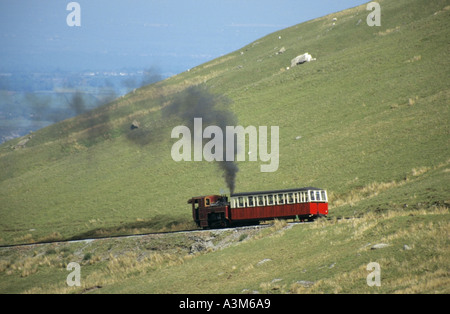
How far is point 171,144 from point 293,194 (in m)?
44.4

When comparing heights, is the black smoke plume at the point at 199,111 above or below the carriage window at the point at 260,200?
above

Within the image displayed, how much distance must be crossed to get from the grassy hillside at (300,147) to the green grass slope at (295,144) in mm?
250

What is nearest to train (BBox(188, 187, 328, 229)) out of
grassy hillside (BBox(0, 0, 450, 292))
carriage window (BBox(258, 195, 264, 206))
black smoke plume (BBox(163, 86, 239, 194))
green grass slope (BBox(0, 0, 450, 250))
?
carriage window (BBox(258, 195, 264, 206))

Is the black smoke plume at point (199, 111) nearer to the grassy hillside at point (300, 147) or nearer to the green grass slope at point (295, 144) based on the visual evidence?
the grassy hillside at point (300, 147)

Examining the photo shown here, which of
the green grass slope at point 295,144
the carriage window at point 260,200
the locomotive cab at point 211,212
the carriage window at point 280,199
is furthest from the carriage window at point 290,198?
the locomotive cab at point 211,212

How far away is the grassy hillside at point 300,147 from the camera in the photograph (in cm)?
4900

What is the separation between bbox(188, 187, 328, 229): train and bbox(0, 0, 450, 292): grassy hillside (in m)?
3.03

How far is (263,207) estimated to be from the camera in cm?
4166

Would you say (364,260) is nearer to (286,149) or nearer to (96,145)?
(286,149)

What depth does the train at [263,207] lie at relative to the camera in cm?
4047

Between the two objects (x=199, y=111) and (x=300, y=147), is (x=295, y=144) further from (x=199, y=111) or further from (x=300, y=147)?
(x=199, y=111)

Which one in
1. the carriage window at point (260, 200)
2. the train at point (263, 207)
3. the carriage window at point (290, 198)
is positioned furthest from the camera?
the carriage window at point (260, 200)

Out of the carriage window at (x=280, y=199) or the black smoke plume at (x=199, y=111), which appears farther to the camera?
the black smoke plume at (x=199, y=111)

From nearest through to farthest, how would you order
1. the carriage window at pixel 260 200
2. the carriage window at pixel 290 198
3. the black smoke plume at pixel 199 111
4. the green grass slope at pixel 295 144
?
1. the carriage window at pixel 290 198
2. the carriage window at pixel 260 200
3. the green grass slope at pixel 295 144
4. the black smoke plume at pixel 199 111
